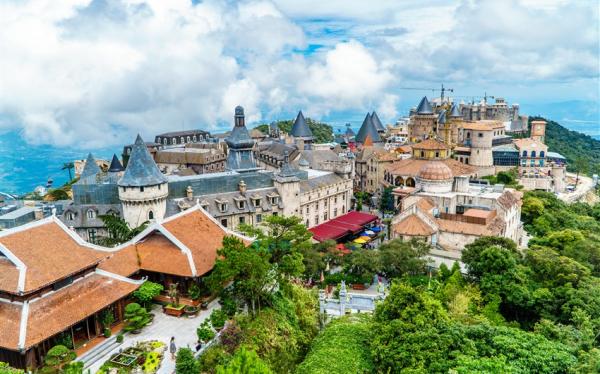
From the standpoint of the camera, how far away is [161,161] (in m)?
82.8

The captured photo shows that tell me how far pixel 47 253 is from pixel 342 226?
36598mm

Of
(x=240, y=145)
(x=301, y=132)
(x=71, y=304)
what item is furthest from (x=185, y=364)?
(x=301, y=132)

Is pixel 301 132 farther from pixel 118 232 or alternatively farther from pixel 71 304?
pixel 71 304

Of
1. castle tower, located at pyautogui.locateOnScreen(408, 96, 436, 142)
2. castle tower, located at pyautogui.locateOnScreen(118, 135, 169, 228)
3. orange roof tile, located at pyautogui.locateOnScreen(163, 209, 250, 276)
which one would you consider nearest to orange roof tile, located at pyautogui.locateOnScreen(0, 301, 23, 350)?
orange roof tile, located at pyautogui.locateOnScreen(163, 209, 250, 276)

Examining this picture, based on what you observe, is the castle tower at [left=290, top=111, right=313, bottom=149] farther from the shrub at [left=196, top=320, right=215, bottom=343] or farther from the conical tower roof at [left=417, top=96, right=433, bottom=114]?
the shrub at [left=196, top=320, right=215, bottom=343]

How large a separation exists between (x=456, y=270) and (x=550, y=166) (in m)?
51.3

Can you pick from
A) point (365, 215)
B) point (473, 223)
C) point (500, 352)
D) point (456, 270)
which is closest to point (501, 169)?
point (365, 215)

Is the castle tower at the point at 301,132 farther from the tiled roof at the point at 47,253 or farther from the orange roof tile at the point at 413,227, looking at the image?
the tiled roof at the point at 47,253

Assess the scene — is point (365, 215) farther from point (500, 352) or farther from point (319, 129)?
point (319, 129)

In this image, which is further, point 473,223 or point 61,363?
point 473,223

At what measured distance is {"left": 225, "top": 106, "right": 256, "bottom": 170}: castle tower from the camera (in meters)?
58.0

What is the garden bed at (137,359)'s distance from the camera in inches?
901

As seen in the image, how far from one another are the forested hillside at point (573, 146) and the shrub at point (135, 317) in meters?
95.9

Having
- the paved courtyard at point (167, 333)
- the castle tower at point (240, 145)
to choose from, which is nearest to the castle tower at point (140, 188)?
the paved courtyard at point (167, 333)
